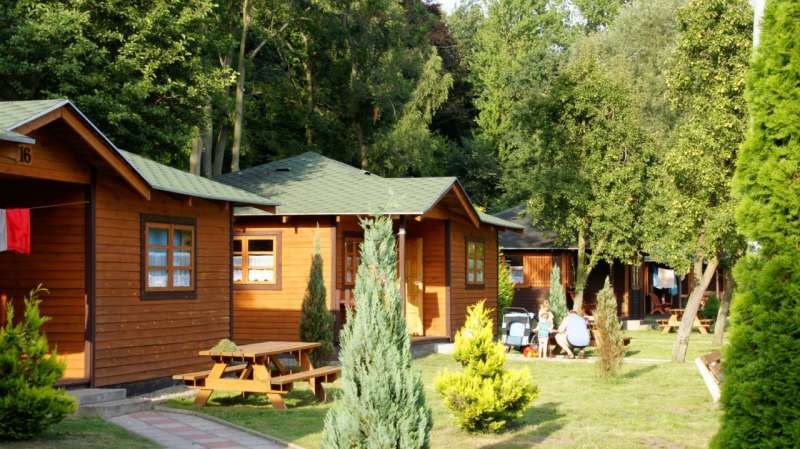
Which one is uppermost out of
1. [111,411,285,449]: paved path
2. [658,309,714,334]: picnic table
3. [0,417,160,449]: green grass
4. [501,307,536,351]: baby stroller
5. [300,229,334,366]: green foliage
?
[300,229,334,366]: green foliage

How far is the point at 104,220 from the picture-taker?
13.7 metres

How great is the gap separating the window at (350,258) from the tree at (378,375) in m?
13.5

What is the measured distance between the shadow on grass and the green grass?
3669 millimetres

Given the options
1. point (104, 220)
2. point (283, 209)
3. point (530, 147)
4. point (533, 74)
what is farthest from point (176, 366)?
point (533, 74)

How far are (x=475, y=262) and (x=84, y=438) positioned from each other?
52.7ft

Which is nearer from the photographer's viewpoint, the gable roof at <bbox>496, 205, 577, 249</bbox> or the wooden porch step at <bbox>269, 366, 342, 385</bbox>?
the wooden porch step at <bbox>269, 366, 342, 385</bbox>

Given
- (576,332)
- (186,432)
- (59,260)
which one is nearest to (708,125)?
(576,332)

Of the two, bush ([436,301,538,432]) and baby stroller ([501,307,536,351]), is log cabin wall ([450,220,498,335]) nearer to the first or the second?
baby stroller ([501,307,536,351])

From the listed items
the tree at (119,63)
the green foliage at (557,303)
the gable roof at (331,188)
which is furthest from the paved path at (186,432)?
the green foliage at (557,303)

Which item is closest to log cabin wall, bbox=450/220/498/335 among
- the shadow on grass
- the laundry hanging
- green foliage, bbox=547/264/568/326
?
green foliage, bbox=547/264/568/326

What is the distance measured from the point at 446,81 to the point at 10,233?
1186 inches

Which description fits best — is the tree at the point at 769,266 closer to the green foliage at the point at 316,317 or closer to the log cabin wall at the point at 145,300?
the log cabin wall at the point at 145,300

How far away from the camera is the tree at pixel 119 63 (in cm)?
2125

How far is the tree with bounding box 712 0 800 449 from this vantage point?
651 centimetres
